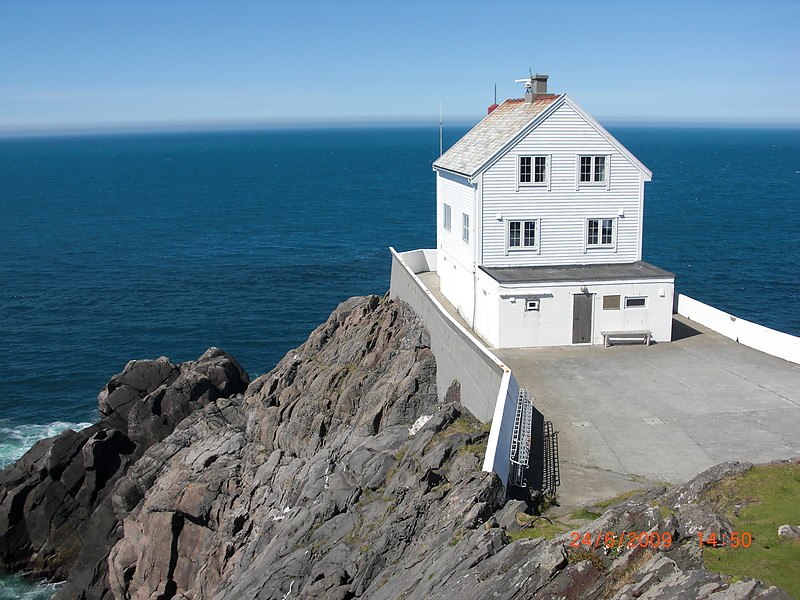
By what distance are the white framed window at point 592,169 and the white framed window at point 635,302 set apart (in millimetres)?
5308

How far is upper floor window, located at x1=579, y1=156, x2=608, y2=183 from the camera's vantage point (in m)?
33.5

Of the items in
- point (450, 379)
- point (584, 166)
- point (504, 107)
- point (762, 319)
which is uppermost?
point (504, 107)

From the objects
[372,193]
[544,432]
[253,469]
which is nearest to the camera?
[544,432]

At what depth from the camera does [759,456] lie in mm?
21109

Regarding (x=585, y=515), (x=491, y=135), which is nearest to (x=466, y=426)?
(x=585, y=515)

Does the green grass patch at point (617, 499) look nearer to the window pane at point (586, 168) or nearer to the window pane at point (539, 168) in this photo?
the window pane at point (539, 168)

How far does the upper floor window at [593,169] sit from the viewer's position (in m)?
33.5

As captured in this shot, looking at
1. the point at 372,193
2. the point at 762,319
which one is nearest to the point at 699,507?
the point at 762,319

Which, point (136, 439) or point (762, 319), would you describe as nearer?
point (136, 439)

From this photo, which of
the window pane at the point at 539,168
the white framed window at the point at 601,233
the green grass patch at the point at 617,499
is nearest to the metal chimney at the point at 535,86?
the window pane at the point at 539,168

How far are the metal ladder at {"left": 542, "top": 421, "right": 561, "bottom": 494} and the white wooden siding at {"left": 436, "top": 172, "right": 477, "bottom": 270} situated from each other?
40.8 ft

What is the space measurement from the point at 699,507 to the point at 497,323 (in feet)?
53.3

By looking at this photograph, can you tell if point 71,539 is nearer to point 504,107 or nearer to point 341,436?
point 341,436

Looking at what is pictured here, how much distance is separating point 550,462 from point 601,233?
15504mm
